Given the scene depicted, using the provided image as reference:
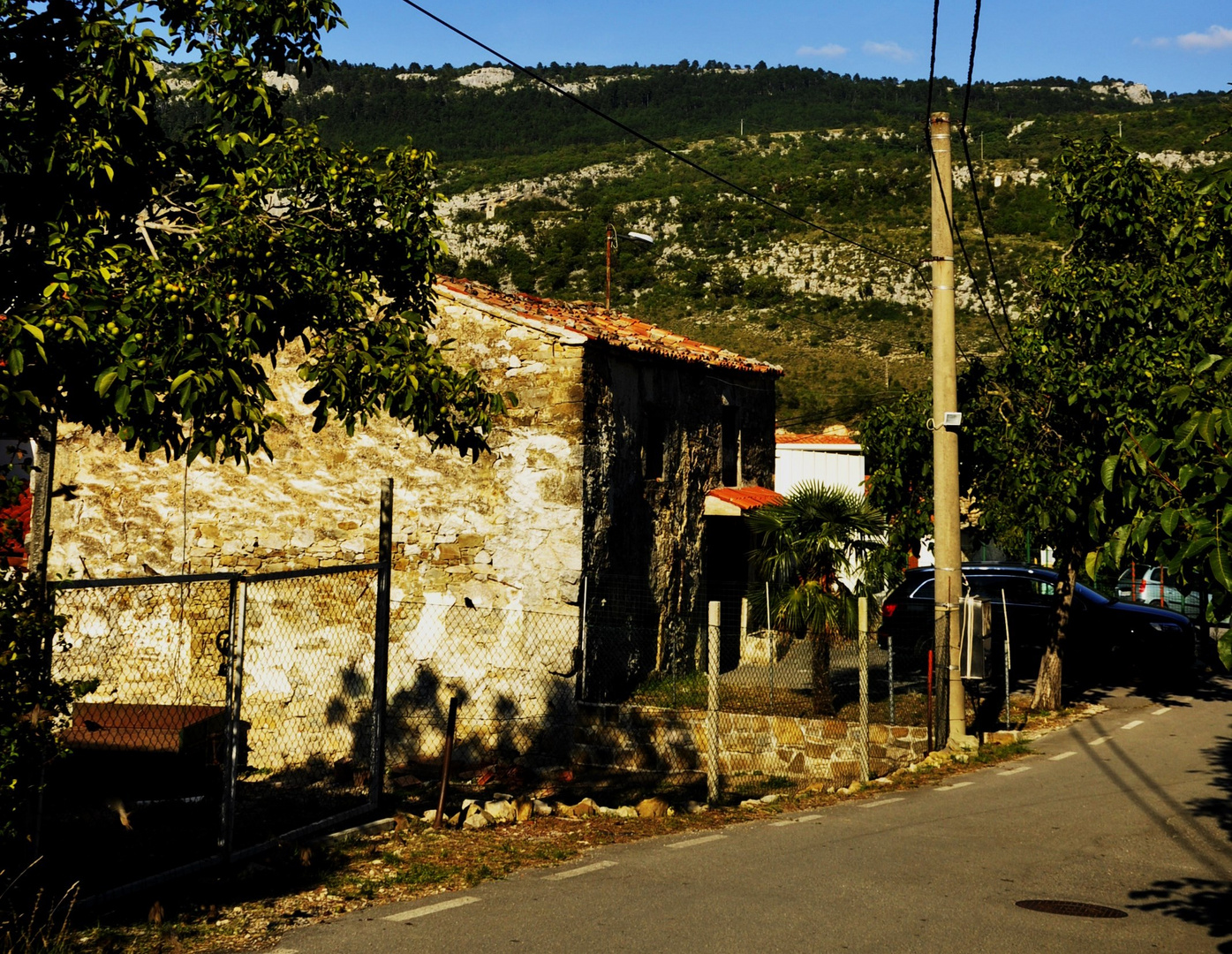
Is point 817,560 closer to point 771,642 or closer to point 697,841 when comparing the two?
point 771,642

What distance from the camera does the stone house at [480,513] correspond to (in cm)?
1473

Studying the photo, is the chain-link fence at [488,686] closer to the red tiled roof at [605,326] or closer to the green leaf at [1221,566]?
the red tiled roof at [605,326]

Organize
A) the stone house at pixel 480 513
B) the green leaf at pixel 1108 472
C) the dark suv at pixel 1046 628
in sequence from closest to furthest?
the green leaf at pixel 1108 472 → the stone house at pixel 480 513 → the dark suv at pixel 1046 628

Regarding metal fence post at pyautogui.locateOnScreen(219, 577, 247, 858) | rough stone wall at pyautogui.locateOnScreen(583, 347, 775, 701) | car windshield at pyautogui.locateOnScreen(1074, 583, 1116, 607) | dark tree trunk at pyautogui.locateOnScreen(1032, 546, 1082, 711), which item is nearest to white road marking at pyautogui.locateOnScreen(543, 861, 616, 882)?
metal fence post at pyautogui.locateOnScreen(219, 577, 247, 858)

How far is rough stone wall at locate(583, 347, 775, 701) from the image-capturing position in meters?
15.1

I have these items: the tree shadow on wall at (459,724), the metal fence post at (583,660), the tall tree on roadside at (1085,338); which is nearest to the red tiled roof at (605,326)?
the metal fence post at (583,660)

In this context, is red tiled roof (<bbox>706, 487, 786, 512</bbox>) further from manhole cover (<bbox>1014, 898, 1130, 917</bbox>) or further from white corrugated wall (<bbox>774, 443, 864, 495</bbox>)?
white corrugated wall (<bbox>774, 443, 864, 495</bbox>)

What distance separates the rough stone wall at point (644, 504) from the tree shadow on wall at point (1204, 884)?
7120 mm

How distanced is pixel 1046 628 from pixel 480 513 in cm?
918

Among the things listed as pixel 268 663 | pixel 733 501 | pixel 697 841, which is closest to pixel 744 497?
pixel 733 501

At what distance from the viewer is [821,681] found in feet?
46.3

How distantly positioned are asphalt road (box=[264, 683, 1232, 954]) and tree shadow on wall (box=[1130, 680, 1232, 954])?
2cm

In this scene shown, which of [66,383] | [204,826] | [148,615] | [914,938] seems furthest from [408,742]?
[914,938]

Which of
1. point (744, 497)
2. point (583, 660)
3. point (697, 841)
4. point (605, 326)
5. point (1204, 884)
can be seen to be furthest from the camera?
point (744, 497)
